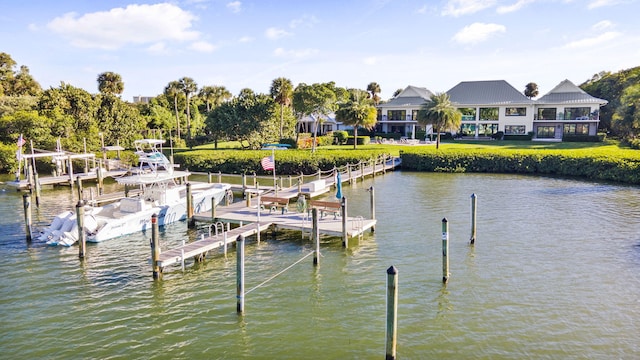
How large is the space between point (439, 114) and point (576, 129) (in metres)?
30.3

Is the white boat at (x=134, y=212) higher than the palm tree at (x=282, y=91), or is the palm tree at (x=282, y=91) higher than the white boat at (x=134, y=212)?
the palm tree at (x=282, y=91)

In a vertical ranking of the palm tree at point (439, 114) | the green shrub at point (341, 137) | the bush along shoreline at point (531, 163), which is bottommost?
the bush along shoreline at point (531, 163)

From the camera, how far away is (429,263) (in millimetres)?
18719

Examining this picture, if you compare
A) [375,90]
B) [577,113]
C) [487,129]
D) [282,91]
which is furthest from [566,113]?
[375,90]

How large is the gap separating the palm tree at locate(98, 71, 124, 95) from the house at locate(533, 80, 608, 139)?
215 ft

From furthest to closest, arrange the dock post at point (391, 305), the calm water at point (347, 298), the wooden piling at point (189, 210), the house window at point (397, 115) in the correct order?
the house window at point (397, 115) → the wooden piling at point (189, 210) → the calm water at point (347, 298) → the dock post at point (391, 305)

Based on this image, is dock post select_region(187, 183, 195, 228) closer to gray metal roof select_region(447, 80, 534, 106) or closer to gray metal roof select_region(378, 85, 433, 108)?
gray metal roof select_region(447, 80, 534, 106)

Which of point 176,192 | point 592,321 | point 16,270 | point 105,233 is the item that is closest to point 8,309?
point 16,270

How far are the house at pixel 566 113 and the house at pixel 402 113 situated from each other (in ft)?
61.8

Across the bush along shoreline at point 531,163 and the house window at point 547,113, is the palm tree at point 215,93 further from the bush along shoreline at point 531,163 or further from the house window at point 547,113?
the house window at point 547,113

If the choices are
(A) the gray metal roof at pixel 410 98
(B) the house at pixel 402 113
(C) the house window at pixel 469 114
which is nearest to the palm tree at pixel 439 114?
(C) the house window at pixel 469 114

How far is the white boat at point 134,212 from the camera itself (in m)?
21.8

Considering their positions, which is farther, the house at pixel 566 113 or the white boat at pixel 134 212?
the house at pixel 566 113

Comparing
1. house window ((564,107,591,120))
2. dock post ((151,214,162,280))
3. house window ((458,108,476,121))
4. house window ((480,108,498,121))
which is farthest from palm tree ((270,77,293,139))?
dock post ((151,214,162,280))
